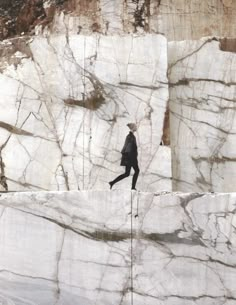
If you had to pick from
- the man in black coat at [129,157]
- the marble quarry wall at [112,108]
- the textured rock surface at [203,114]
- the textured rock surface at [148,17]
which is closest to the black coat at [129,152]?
the man in black coat at [129,157]

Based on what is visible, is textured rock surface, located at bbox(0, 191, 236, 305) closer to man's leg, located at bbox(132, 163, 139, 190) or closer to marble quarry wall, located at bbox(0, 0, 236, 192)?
man's leg, located at bbox(132, 163, 139, 190)

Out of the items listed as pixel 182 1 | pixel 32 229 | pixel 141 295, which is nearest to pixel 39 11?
pixel 182 1

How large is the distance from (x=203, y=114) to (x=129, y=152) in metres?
1.94

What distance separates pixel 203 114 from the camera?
1321 cm

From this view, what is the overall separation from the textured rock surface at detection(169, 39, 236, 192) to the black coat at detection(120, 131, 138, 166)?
1327 millimetres

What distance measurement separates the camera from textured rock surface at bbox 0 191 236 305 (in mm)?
11359

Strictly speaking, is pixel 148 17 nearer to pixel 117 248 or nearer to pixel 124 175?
pixel 124 175

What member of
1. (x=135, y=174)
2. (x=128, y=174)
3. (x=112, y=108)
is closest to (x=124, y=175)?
(x=128, y=174)

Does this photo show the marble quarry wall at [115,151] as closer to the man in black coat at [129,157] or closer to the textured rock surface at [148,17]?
the textured rock surface at [148,17]

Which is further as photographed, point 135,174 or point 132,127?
point 132,127

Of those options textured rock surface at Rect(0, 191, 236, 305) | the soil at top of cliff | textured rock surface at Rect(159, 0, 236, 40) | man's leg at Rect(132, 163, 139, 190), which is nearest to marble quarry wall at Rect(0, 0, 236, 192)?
textured rock surface at Rect(159, 0, 236, 40)

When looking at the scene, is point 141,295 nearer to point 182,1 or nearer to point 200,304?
point 200,304

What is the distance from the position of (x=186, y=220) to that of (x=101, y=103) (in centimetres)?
269

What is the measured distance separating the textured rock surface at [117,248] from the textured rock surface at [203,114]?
1.57 meters
